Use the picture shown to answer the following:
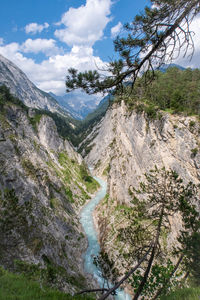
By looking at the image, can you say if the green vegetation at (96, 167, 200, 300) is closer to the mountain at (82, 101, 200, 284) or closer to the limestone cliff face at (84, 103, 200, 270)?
the mountain at (82, 101, 200, 284)

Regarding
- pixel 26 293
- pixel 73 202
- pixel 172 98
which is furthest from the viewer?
pixel 73 202

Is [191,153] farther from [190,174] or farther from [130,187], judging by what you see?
[130,187]

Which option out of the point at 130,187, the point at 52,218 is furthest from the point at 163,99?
the point at 52,218

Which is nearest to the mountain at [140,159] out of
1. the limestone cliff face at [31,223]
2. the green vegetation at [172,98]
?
the green vegetation at [172,98]

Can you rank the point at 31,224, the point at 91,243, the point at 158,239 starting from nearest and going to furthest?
the point at 158,239, the point at 31,224, the point at 91,243

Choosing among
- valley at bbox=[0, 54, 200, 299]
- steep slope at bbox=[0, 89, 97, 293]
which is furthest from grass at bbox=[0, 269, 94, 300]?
steep slope at bbox=[0, 89, 97, 293]

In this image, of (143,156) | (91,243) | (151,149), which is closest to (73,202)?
(91,243)

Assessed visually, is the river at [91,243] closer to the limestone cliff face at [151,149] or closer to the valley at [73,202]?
the valley at [73,202]

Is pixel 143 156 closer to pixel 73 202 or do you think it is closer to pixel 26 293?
pixel 73 202
